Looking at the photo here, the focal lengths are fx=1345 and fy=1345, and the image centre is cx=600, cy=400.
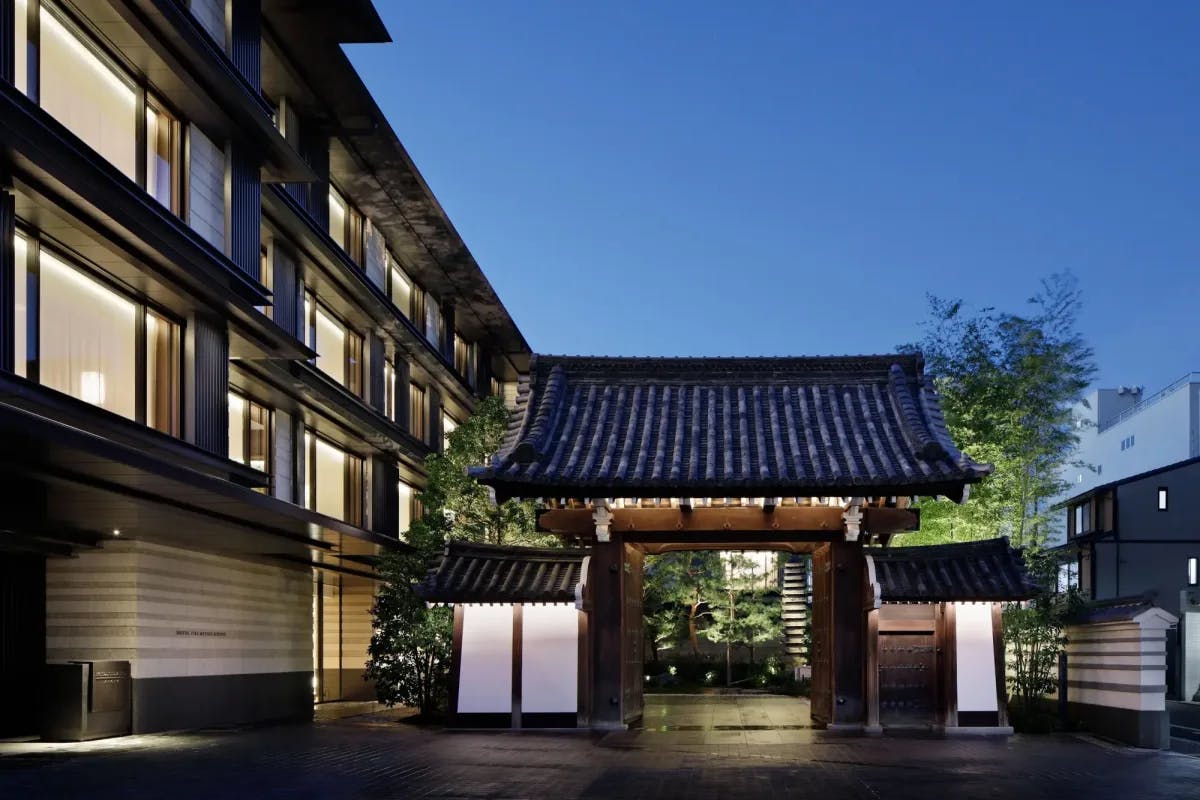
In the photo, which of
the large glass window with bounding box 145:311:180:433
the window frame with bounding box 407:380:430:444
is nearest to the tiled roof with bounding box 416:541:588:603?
the large glass window with bounding box 145:311:180:433

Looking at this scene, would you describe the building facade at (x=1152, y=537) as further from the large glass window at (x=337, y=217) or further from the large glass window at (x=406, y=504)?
the large glass window at (x=337, y=217)

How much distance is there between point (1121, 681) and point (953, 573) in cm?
342

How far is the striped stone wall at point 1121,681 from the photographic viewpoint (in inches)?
891

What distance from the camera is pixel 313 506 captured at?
35.7 meters

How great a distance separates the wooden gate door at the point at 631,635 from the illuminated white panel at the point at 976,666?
6046mm

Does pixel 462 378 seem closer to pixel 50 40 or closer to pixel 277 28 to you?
pixel 277 28

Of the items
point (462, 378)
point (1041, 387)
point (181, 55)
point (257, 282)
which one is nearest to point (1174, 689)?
point (1041, 387)

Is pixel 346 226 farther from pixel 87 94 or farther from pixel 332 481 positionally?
pixel 87 94

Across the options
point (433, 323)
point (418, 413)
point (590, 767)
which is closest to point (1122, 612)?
point (590, 767)

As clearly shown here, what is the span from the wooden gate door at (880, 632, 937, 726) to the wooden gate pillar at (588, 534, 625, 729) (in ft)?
16.0

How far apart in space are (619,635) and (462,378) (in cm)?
2768

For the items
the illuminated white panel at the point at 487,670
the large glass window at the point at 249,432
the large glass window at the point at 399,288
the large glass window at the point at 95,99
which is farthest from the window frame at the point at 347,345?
the illuminated white panel at the point at 487,670

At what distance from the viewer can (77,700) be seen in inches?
891

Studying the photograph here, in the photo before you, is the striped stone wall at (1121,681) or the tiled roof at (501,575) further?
the tiled roof at (501,575)
